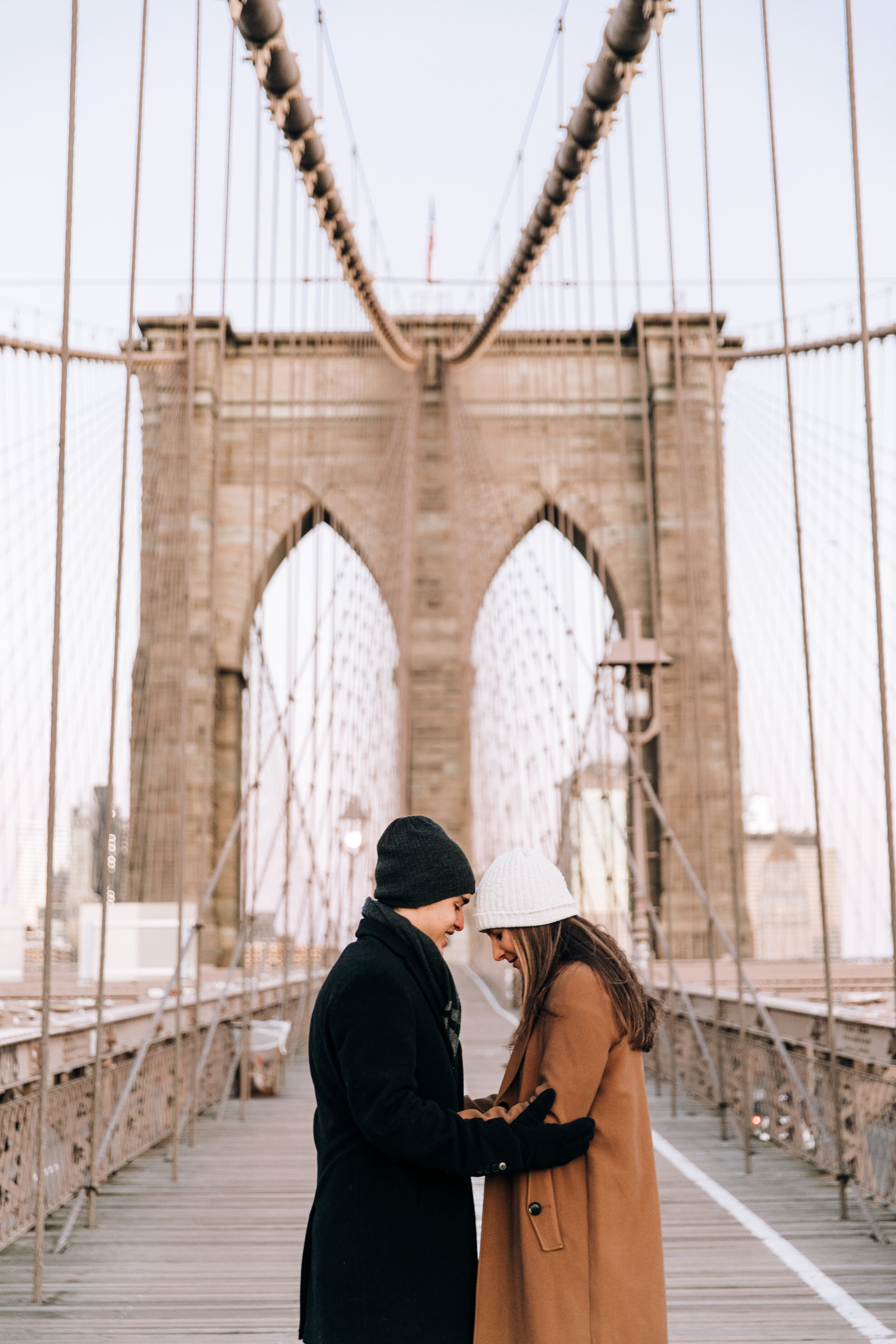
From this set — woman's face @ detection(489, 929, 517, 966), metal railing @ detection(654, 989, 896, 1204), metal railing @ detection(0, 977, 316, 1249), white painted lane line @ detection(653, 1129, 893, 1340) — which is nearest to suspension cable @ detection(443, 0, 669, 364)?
metal railing @ detection(654, 989, 896, 1204)

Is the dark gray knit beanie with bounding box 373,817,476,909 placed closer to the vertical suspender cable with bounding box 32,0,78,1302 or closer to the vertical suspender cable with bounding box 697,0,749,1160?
the vertical suspender cable with bounding box 32,0,78,1302

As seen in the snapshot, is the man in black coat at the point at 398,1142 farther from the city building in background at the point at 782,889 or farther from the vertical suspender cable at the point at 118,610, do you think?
the city building in background at the point at 782,889

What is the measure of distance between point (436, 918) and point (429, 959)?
59 millimetres

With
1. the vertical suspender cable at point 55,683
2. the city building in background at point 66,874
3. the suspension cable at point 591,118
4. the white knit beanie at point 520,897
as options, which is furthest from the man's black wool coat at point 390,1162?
the city building in background at point 66,874

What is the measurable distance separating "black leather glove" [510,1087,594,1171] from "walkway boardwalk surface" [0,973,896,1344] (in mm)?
212

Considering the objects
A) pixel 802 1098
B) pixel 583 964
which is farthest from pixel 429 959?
pixel 802 1098

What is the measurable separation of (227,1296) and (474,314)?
1682 centimetres

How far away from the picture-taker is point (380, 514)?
650 inches

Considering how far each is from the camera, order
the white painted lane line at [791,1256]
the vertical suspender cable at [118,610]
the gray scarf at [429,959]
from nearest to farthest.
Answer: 1. the gray scarf at [429,959]
2. the white painted lane line at [791,1256]
3. the vertical suspender cable at [118,610]

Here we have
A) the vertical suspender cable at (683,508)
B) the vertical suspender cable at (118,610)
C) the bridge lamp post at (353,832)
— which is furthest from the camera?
the bridge lamp post at (353,832)

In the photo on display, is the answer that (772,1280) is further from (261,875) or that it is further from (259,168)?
(259,168)

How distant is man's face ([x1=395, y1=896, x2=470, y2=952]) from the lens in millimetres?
1704

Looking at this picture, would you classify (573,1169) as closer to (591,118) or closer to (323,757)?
(591,118)

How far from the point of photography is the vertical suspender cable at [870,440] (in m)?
3.16
